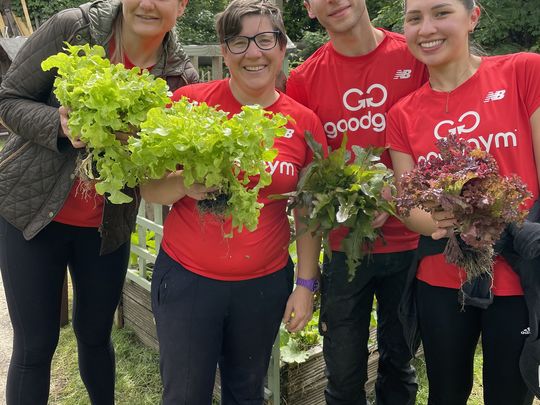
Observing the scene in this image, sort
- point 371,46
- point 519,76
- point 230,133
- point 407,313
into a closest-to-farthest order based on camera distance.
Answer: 1. point 230,133
2. point 519,76
3. point 407,313
4. point 371,46

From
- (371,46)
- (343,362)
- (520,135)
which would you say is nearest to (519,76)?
(520,135)

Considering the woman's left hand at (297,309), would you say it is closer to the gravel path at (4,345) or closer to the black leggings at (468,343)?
the black leggings at (468,343)

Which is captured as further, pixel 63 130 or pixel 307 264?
pixel 307 264

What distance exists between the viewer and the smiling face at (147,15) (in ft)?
8.12

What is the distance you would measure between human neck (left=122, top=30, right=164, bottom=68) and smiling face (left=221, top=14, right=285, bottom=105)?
0.38 meters

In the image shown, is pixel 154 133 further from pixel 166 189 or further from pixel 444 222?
pixel 444 222

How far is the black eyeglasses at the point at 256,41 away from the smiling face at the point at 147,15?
1.10 ft

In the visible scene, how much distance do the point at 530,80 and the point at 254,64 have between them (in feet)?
3.69

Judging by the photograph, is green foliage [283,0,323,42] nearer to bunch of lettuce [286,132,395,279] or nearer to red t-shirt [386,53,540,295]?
red t-shirt [386,53,540,295]

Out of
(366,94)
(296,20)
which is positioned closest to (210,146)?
(366,94)

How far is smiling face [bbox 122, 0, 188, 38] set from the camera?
2.47m

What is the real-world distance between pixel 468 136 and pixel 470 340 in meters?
0.87

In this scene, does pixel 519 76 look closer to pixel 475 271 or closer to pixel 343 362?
pixel 475 271

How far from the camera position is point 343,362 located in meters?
2.93
